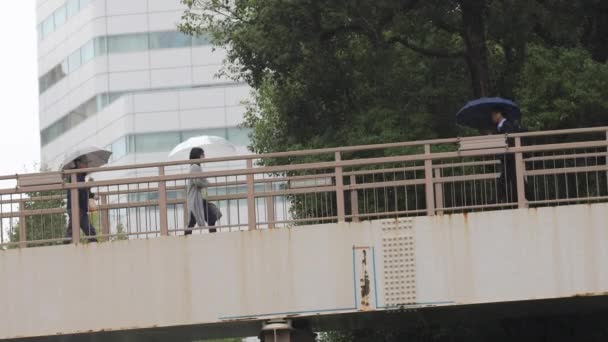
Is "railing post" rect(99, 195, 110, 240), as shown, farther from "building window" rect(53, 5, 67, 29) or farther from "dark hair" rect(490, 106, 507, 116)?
"building window" rect(53, 5, 67, 29)

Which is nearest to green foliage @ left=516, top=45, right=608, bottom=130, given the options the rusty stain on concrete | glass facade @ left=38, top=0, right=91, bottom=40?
the rusty stain on concrete

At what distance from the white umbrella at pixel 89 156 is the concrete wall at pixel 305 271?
6.65 ft

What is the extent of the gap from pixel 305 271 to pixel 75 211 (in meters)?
3.42

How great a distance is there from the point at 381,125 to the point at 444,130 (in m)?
2.03

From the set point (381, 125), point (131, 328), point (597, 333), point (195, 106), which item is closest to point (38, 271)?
point (131, 328)

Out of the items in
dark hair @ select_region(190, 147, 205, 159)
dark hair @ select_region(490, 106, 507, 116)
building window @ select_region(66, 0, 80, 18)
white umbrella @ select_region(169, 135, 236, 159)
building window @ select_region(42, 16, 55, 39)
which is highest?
building window @ select_region(66, 0, 80, 18)

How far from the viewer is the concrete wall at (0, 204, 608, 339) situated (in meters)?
23.0

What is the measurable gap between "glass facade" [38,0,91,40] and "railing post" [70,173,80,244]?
70.7 m

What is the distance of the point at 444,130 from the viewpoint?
1345 inches

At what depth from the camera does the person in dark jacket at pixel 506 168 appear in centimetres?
2330

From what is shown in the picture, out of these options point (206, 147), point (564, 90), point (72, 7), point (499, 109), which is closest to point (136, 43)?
point (72, 7)

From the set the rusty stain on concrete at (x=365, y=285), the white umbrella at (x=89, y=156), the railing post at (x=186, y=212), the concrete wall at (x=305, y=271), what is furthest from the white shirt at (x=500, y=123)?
the white umbrella at (x=89, y=156)

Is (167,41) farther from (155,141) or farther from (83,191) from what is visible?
(83,191)

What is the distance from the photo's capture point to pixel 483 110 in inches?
960
